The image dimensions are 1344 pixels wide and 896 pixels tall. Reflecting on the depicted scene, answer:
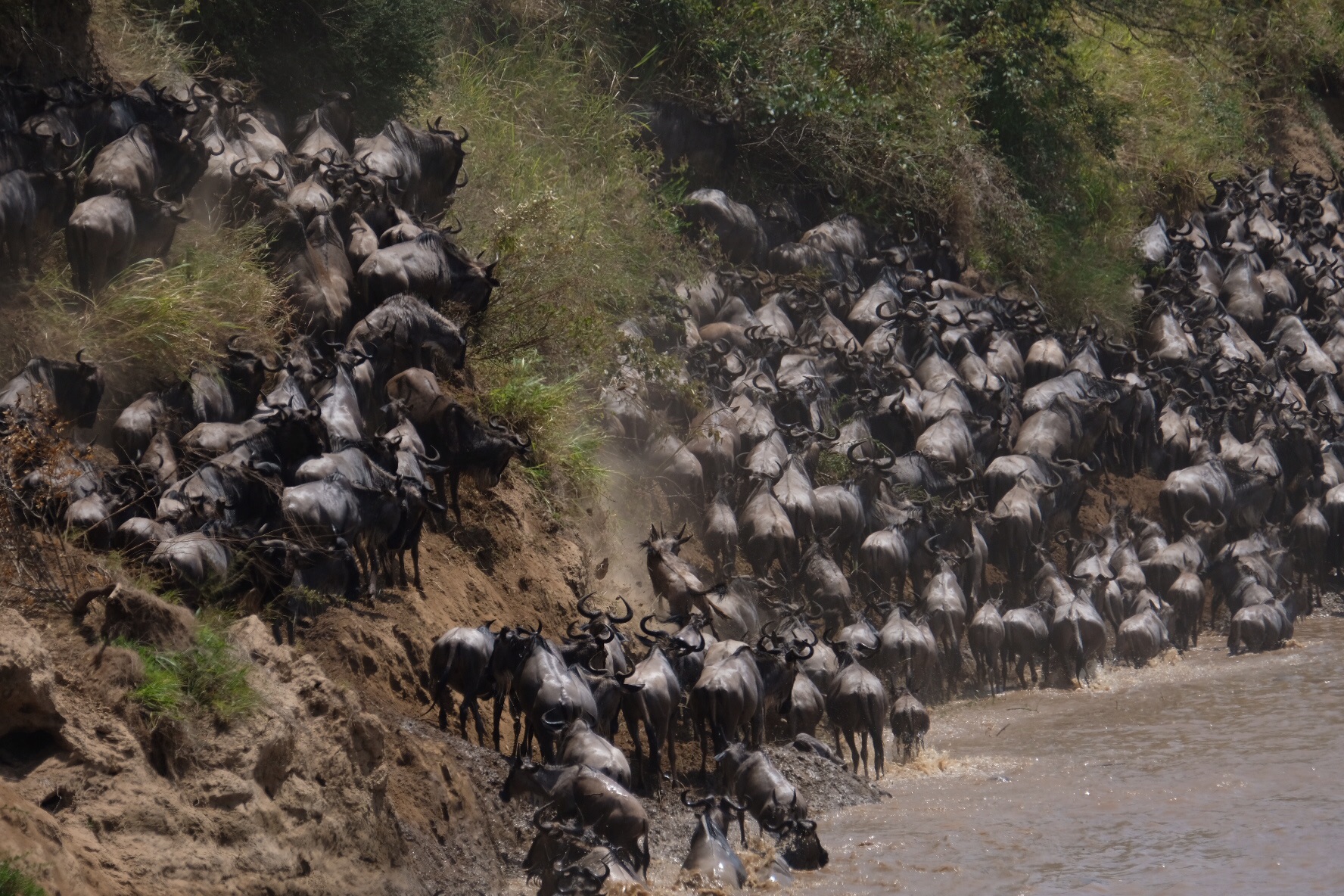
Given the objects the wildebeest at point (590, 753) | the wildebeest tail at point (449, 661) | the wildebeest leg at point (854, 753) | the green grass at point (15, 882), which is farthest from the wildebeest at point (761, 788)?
the green grass at point (15, 882)

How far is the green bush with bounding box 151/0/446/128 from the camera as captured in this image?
1402 cm

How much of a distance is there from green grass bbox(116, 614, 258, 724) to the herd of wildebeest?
116 centimetres

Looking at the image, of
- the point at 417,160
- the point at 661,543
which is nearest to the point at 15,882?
the point at 661,543

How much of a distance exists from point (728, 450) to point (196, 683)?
26.4 ft

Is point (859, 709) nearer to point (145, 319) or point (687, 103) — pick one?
point (145, 319)

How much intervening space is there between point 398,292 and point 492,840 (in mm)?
4842

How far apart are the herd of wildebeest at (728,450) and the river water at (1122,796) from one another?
1.58 feet

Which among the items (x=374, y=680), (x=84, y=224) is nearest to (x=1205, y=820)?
(x=374, y=680)

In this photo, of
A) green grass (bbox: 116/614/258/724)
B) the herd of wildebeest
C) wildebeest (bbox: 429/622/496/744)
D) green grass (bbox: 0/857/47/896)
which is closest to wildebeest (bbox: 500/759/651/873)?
the herd of wildebeest

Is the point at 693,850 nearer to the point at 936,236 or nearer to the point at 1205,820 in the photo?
the point at 1205,820

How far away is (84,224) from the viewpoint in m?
9.96

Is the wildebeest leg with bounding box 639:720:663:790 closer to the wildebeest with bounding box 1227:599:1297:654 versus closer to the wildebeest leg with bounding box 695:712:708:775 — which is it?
the wildebeest leg with bounding box 695:712:708:775

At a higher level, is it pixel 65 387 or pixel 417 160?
pixel 417 160

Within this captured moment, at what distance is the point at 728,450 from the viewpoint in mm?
14055
